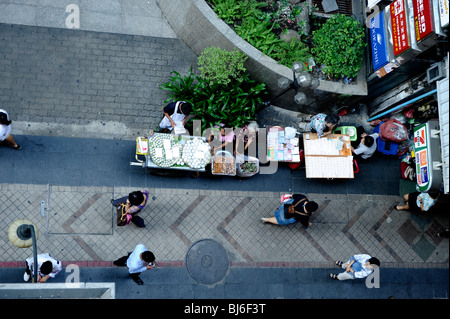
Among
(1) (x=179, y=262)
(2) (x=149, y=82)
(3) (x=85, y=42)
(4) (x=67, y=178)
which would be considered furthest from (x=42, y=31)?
(1) (x=179, y=262)

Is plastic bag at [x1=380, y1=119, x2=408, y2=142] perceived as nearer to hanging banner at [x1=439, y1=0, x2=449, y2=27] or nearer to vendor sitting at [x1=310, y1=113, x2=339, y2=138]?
vendor sitting at [x1=310, y1=113, x2=339, y2=138]

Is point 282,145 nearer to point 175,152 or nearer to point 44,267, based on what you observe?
point 175,152

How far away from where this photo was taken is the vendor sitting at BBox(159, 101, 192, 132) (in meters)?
9.83

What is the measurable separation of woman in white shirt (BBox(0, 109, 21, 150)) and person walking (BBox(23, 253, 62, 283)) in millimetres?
2770

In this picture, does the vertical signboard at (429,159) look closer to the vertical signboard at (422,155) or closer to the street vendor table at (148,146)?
the vertical signboard at (422,155)

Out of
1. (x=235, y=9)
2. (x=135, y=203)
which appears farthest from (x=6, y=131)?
(x=235, y=9)

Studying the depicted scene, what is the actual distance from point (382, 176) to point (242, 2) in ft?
20.3

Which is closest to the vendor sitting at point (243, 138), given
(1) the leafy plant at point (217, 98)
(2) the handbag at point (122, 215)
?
(1) the leafy plant at point (217, 98)

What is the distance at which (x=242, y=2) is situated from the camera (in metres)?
11.3

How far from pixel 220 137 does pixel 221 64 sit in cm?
181

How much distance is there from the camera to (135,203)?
30.0 feet

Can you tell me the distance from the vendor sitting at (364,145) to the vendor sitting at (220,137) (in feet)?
11.2

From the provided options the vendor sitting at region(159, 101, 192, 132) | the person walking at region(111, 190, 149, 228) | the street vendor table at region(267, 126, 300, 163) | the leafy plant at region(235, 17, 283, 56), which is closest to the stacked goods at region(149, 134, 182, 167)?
the vendor sitting at region(159, 101, 192, 132)

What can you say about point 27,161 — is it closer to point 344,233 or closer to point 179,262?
point 179,262
